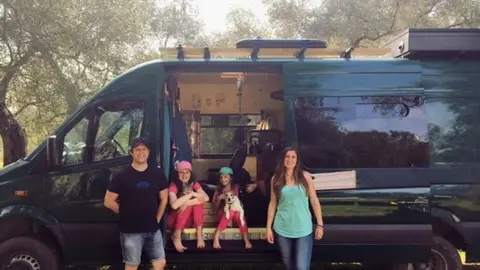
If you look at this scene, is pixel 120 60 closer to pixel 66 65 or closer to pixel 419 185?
pixel 66 65

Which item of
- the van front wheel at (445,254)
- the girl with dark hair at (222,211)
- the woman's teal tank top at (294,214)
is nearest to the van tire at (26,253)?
the girl with dark hair at (222,211)

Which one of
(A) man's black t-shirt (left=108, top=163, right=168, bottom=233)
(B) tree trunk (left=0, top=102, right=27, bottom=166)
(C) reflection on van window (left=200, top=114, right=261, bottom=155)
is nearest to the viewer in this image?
(A) man's black t-shirt (left=108, top=163, right=168, bottom=233)

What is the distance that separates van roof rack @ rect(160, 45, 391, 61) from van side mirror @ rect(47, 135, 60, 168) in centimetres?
153

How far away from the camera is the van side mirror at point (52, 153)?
5445mm

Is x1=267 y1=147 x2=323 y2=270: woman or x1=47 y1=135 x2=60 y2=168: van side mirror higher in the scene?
x1=47 y1=135 x2=60 y2=168: van side mirror

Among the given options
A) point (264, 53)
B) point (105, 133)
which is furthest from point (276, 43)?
point (105, 133)

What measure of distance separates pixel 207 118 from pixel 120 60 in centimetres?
419

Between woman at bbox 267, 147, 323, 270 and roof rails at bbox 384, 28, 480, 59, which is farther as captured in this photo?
roof rails at bbox 384, 28, 480, 59

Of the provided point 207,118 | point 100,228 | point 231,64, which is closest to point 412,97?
point 231,64

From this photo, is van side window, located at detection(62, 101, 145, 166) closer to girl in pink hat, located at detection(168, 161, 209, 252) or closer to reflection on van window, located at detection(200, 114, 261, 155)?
girl in pink hat, located at detection(168, 161, 209, 252)

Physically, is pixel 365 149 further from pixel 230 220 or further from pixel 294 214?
pixel 230 220

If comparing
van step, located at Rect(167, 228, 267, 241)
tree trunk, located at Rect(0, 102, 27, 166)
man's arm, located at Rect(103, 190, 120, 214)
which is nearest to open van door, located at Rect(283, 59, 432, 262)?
van step, located at Rect(167, 228, 267, 241)

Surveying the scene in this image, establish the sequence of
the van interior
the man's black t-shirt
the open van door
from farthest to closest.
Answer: the van interior < the open van door < the man's black t-shirt

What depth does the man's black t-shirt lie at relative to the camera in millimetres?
4910
